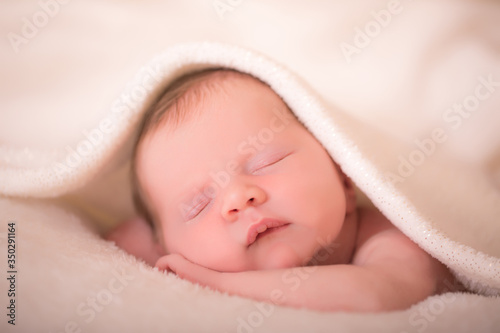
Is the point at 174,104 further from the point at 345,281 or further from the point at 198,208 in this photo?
the point at 345,281

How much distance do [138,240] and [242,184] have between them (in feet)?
1.36

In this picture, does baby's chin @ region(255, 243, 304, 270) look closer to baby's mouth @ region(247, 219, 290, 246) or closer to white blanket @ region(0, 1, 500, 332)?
baby's mouth @ region(247, 219, 290, 246)

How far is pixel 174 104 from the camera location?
3.84ft

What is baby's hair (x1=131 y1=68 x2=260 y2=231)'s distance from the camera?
1141 mm

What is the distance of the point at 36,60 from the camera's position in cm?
137

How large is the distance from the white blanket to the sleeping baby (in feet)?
0.19

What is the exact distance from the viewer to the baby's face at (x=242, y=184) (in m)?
0.98

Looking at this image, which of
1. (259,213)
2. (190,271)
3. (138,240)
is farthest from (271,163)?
(138,240)

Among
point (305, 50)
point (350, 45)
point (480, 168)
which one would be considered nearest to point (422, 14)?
point (350, 45)

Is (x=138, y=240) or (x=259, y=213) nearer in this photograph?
(x=259, y=213)

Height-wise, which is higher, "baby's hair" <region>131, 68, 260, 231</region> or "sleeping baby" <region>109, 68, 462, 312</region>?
"baby's hair" <region>131, 68, 260, 231</region>

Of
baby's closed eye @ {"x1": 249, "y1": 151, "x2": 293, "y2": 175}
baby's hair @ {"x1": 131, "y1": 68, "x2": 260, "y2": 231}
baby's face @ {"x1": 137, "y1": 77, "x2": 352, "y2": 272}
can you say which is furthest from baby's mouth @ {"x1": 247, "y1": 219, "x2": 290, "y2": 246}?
baby's hair @ {"x1": 131, "y1": 68, "x2": 260, "y2": 231}

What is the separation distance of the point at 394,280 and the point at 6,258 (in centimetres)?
78

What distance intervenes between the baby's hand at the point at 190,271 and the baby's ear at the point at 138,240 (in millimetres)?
193
